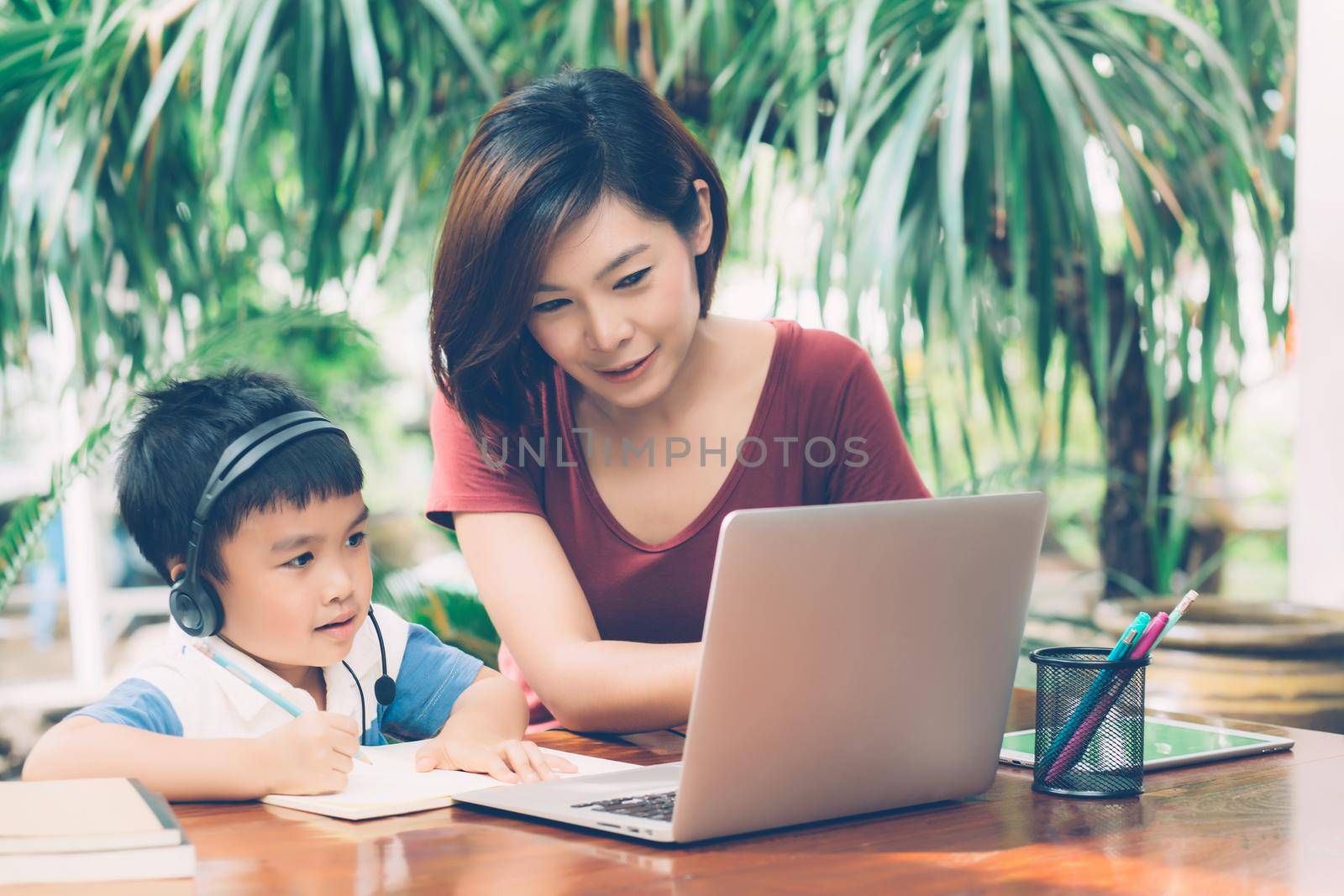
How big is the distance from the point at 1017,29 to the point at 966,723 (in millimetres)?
1770

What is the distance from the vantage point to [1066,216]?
2529mm

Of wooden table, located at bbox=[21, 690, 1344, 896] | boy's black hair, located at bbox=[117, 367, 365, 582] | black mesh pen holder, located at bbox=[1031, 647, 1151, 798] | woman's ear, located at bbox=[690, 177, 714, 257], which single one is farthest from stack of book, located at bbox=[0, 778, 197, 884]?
woman's ear, located at bbox=[690, 177, 714, 257]

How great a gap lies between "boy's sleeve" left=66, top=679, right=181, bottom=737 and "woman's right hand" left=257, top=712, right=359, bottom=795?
113mm

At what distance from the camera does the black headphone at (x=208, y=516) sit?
3.91 feet

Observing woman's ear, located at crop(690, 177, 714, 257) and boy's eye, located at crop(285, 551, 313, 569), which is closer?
boy's eye, located at crop(285, 551, 313, 569)

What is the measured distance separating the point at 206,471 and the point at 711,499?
0.57 m

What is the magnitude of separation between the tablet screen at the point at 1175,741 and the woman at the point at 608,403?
0.31 m

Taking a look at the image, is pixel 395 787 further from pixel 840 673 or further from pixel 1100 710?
pixel 1100 710

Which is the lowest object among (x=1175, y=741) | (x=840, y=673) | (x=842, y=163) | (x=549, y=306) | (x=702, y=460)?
(x=1175, y=741)

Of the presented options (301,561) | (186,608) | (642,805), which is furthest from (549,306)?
(642,805)

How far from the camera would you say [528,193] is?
134cm

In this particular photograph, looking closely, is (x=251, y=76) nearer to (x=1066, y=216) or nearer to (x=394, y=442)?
(x=1066, y=216)

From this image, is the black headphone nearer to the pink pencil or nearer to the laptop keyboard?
the laptop keyboard

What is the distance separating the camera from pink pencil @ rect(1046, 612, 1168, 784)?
3.40 ft
